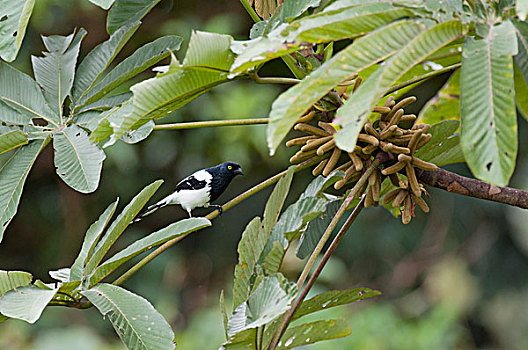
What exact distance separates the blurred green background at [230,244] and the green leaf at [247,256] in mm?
1969

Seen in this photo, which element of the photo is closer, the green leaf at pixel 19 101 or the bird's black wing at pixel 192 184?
the green leaf at pixel 19 101

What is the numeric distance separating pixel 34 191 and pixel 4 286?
9.70 ft

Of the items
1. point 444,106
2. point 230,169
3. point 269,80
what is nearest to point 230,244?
point 230,169

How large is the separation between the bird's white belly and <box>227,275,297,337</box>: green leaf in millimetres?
542

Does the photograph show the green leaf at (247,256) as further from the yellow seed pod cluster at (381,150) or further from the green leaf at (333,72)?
the green leaf at (333,72)

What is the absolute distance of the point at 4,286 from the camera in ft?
2.37

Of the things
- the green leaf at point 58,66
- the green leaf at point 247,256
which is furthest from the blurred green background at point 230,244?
the green leaf at point 247,256

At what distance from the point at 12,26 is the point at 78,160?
0.61 feet

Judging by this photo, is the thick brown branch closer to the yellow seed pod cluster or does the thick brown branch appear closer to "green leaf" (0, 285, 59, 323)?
the yellow seed pod cluster

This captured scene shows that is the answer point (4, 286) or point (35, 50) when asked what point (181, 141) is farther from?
point (4, 286)

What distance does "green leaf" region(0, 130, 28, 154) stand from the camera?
2.63ft

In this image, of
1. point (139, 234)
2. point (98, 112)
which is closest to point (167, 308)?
point (139, 234)

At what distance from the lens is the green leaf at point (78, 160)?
785 millimetres

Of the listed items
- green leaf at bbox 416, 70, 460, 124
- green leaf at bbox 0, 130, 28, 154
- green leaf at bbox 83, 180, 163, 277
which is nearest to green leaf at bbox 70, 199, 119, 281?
green leaf at bbox 83, 180, 163, 277
